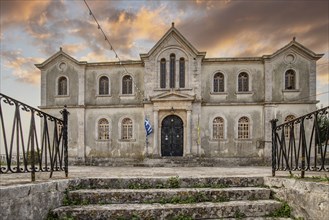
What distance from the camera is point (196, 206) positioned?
5.00 meters

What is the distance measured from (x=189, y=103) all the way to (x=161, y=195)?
1376cm

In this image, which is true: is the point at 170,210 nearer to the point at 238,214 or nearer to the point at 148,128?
the point at 238,214

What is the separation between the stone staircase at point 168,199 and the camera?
4.84 metres

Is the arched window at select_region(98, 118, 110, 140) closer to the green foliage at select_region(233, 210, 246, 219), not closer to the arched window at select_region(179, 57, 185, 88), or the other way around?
the arched window at select_region(179, 57, 185, 88)

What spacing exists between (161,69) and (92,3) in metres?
10.5

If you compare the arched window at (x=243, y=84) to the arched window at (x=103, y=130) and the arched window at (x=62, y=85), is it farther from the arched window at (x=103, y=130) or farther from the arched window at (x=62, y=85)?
the arched window at (x=62, y=85)

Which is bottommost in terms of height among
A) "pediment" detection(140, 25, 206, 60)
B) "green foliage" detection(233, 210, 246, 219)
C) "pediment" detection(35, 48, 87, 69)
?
"green foliage" detection(233, 210, 246, 219)

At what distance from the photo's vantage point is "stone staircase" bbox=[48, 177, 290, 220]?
15.9 feet

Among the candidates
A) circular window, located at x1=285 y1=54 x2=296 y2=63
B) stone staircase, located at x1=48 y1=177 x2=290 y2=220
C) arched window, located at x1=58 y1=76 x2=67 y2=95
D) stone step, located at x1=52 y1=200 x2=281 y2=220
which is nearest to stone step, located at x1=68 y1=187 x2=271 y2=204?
stone staircase, located at x1=48 y1=177 x2=290 y2=220

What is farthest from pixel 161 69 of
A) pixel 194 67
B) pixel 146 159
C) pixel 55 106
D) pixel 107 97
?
pixel 55 106

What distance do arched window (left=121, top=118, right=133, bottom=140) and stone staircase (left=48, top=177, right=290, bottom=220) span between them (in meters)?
14.0

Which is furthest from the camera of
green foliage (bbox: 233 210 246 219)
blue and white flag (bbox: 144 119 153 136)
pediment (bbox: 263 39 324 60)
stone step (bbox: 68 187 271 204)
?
pediment (bbox: 263 39 324 60)

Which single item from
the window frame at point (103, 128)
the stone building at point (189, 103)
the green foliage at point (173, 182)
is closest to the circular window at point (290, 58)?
the stone building at point (189, 103)

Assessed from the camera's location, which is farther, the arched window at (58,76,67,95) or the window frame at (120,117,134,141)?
the arched window at (58,76,67,95)
